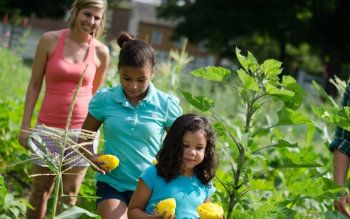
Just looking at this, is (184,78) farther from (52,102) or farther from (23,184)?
(52,102)

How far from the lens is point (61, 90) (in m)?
3.74

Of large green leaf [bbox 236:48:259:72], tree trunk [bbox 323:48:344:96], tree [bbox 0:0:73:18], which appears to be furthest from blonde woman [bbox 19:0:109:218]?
tree [bbox 0:0:73:18]

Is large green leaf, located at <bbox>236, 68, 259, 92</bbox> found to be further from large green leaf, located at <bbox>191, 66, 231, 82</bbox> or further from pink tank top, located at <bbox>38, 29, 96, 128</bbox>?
pink tank top, located at <bbox>38, 29, 96, 128</bbox>

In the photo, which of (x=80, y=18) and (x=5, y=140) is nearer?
(x=80, y=18)

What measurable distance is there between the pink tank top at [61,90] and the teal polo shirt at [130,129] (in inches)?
19.0

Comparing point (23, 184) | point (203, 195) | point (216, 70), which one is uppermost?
point (216, 70)

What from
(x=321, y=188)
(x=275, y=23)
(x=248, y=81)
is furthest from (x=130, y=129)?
(x=275, y=23)

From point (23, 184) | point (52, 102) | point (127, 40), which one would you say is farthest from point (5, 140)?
point (127, 40)

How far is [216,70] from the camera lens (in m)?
3.00

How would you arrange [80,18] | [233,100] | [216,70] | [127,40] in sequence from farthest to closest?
[233,100], [80,18], [127,40], [216,70]

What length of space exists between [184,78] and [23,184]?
801cm

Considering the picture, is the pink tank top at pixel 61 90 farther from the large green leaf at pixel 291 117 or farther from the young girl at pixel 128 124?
the large green leaf at pixel 291 117

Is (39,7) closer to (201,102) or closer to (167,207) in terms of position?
(201,102)

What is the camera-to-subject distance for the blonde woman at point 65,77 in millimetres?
3684
